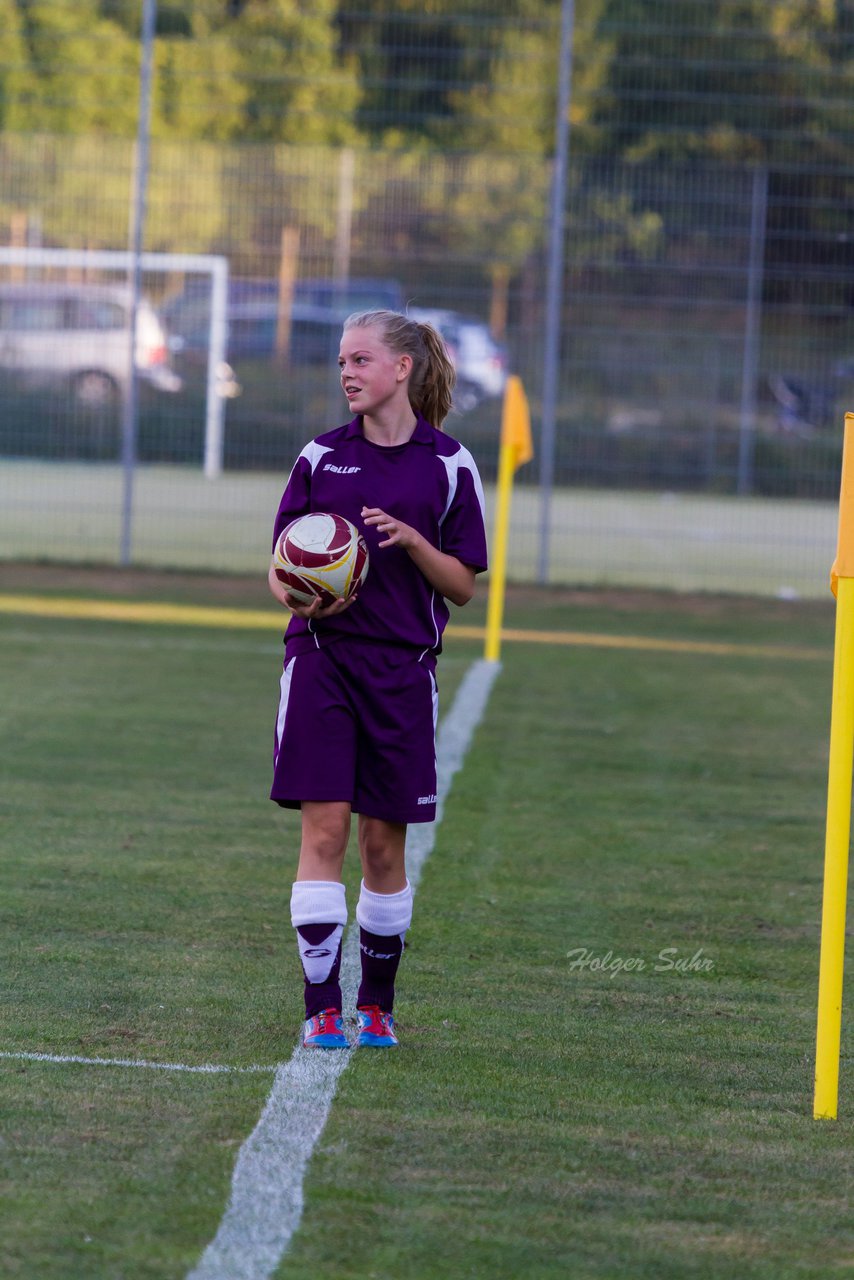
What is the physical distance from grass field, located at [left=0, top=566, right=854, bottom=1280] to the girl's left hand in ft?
3.70

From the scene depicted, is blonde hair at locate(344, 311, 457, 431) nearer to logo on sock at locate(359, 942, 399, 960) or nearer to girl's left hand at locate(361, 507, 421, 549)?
girl's left hand at locate(361, 507, 421, 549)

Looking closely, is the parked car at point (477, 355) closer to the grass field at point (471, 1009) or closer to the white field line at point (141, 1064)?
the grass field at point (471, 1009)

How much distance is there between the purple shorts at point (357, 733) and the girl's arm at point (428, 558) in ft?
0.60

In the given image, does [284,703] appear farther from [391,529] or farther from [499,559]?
[499,559]

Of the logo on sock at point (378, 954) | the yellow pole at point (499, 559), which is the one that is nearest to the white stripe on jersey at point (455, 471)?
the logo on sock at point (378, 954)

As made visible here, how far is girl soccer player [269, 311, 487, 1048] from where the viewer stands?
419 cm

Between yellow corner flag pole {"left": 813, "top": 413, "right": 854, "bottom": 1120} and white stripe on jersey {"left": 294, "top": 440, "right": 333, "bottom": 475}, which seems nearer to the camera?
yellow corner flag pole {"left": 813, "top": 413, "right": 854, "bottom": 1120}

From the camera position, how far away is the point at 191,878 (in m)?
5.88

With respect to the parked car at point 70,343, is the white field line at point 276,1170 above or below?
below

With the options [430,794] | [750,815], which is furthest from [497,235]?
[430,794]

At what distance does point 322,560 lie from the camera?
4062 mm

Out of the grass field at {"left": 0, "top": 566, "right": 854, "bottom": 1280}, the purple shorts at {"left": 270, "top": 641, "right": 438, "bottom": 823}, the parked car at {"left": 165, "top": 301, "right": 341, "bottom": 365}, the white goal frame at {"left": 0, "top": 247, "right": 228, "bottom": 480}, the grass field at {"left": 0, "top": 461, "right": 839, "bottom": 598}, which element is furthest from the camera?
the grass field at {"left": 0, "top": 461, "right": 839, "bottom": 598}

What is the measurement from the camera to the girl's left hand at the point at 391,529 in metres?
4.07

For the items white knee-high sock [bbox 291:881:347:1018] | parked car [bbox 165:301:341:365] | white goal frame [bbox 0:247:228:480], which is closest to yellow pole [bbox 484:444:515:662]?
parked car [bbox 165:301:341:365]
